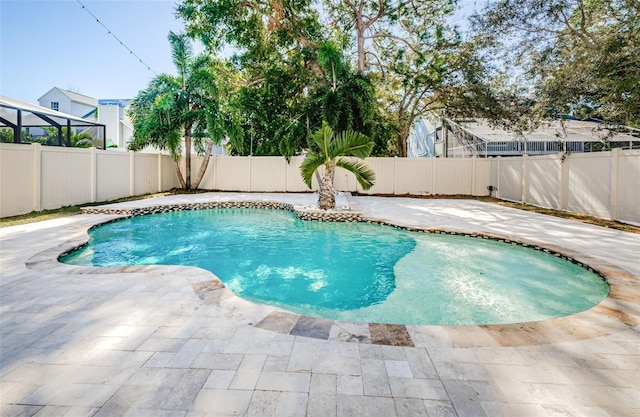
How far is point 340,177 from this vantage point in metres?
14.6

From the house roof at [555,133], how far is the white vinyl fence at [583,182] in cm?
244

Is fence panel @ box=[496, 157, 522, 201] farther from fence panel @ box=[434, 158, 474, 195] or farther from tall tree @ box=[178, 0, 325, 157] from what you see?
tall tree @ box=[178, 0, 325, 157]

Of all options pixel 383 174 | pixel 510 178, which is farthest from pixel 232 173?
pixel 510 178

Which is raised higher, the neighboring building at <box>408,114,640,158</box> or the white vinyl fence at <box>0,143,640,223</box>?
the neighboring building at <box>408,114,640,158</box>

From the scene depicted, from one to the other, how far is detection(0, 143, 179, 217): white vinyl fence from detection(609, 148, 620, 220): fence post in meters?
13.3

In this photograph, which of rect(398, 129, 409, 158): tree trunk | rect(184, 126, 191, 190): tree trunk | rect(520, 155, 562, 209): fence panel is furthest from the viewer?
rect(398, 129, 409, 158): tree trunk

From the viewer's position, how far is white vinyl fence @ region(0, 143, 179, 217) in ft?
24.6

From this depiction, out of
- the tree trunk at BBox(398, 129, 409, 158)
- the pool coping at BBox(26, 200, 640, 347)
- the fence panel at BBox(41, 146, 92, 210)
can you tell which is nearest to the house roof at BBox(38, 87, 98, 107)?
Result: the fence panel at BBox(41, 146, 92, 210)

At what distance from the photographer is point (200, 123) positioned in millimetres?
13305

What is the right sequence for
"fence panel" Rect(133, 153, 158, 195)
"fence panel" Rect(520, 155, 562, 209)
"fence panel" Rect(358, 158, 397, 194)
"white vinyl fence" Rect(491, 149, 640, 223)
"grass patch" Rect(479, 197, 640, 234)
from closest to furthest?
"grass patch" Rect(479, 197, 640, 234) → "white vinyl fence" Rect(491, 149, 640, 223) → "fence panel" Rect(520, 155, 562, 209) → "fence panel" Rect(133, 153, 158, 195) → "fence panel" Rect(358, 158, 397, 194)

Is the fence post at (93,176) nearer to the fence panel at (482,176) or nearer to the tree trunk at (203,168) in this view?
the tree trunk at (203,168)

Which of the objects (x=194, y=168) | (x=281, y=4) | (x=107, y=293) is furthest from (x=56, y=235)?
(x=281, y=4)

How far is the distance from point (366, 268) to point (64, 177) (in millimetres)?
8639

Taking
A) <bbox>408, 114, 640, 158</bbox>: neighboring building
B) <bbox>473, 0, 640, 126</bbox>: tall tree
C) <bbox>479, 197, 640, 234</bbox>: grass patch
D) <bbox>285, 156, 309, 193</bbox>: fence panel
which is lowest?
<bbox>479, 197, 640, 234</bbox>: grass patch
